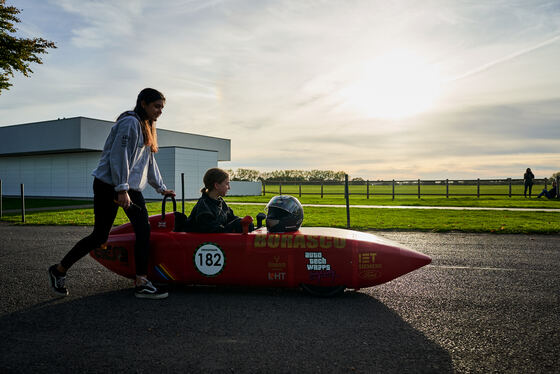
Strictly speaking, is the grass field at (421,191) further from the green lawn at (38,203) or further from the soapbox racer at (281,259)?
the soapbox racer at (281,259)

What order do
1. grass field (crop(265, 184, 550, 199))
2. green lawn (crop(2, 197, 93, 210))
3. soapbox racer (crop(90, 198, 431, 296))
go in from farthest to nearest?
grass field (crop(265, 184, 550, 199)), green lawn (crop(2, 197, 93, 210)), soapbox racer (crop(90, 198, 431, 296))

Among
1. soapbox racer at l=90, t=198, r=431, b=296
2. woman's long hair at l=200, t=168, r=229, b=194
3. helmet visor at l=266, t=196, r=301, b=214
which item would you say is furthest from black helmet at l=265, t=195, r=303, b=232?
woman's long hair at l=200, t=168, r=229, b=194

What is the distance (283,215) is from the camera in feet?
14.9

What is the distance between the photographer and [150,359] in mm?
2701

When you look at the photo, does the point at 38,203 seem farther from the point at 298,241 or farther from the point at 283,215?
the point at 298,241

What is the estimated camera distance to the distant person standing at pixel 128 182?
3.83 meters

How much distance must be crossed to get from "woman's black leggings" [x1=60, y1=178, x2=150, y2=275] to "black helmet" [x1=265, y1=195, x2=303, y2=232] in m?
1.30

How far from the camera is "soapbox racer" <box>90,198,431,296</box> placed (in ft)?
13.5

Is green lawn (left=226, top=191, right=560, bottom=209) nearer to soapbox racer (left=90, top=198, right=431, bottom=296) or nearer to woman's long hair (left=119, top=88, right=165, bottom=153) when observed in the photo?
soapbox racer (left=90, top=198, right=431, bottom=296)

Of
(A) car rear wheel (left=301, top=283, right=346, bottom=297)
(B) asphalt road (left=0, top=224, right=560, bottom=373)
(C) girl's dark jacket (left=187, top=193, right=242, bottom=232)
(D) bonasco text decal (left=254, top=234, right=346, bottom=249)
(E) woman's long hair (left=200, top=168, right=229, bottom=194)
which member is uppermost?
(E) woman's long hair (left=200, top=168, right=229, bottom=194)

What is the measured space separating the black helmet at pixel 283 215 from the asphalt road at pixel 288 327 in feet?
2.33

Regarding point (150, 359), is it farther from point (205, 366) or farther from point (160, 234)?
point (160, 234)

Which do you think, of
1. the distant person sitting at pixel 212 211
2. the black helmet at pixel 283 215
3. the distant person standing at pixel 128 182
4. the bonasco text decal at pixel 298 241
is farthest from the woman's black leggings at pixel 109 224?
the black helmet at pixel 283 215

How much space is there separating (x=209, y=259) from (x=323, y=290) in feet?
4.03
